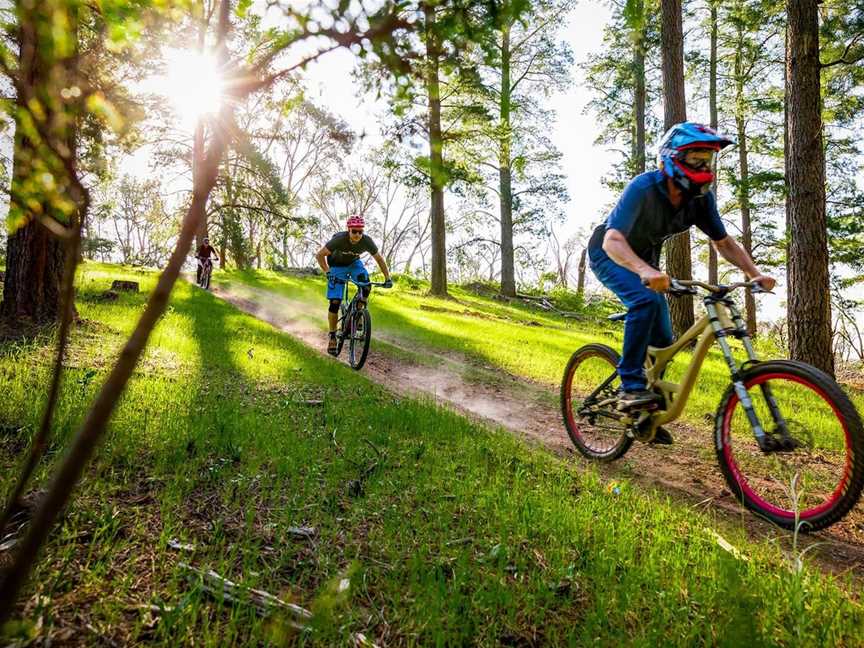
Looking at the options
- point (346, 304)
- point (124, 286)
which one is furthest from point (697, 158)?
point (124, 286)

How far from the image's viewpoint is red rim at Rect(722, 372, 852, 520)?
9.89 ft

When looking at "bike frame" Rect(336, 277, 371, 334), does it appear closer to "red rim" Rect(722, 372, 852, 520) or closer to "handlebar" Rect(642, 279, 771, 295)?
"handlebar" Rect(642, 279, 771, 295)

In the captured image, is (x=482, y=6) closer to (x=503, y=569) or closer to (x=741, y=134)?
(x=503, y=569)

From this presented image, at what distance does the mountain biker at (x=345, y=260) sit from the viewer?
8.91 m

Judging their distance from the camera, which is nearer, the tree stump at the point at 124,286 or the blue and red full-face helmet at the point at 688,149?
the blue and red full-face helmet at the point at 688,149

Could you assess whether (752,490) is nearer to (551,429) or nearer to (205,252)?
(551,429)

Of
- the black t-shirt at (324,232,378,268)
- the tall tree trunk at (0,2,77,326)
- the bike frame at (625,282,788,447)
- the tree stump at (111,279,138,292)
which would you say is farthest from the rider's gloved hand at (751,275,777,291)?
the tree stump at (111,279,138,292)

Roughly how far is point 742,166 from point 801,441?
2484 cm

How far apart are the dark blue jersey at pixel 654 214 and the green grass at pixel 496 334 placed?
1.65 meters

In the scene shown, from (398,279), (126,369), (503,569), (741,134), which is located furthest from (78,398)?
(741,134)

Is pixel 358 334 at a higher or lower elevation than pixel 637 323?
lower

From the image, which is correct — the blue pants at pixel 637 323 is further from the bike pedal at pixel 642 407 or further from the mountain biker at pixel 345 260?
the mountain biker at pixel 345 260

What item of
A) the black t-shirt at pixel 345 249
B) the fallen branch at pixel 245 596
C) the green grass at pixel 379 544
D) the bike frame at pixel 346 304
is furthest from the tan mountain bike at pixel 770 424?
the black t-shirt at pixel 345 249

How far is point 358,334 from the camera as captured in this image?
884 centimetres
